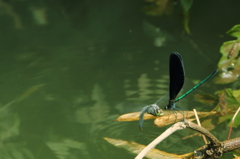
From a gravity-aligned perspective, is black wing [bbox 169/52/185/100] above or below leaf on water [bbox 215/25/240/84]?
below

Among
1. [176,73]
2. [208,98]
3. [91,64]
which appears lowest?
[176,73]

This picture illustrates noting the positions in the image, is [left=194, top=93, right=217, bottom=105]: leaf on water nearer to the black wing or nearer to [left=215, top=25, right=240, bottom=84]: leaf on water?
[left=215, top=25, right=240, bottom=84]: leaf on water

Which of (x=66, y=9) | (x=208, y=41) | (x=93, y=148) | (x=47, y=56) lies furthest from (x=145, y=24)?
(x=93, y=148)

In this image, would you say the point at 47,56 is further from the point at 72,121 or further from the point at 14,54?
the point at 72,121

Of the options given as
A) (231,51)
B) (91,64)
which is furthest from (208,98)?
(91,64)

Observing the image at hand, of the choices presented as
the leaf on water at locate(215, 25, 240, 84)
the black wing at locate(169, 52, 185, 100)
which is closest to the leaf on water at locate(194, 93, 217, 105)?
the leaf on water at locate(215, 25, 240, 84)

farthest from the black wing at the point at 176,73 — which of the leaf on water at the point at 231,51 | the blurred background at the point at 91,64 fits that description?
the blurred background at the point at 91,64

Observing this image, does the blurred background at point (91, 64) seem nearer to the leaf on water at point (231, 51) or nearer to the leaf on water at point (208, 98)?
the leaf on water at point (208, 98)

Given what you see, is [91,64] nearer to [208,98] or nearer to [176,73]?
[208,98]
